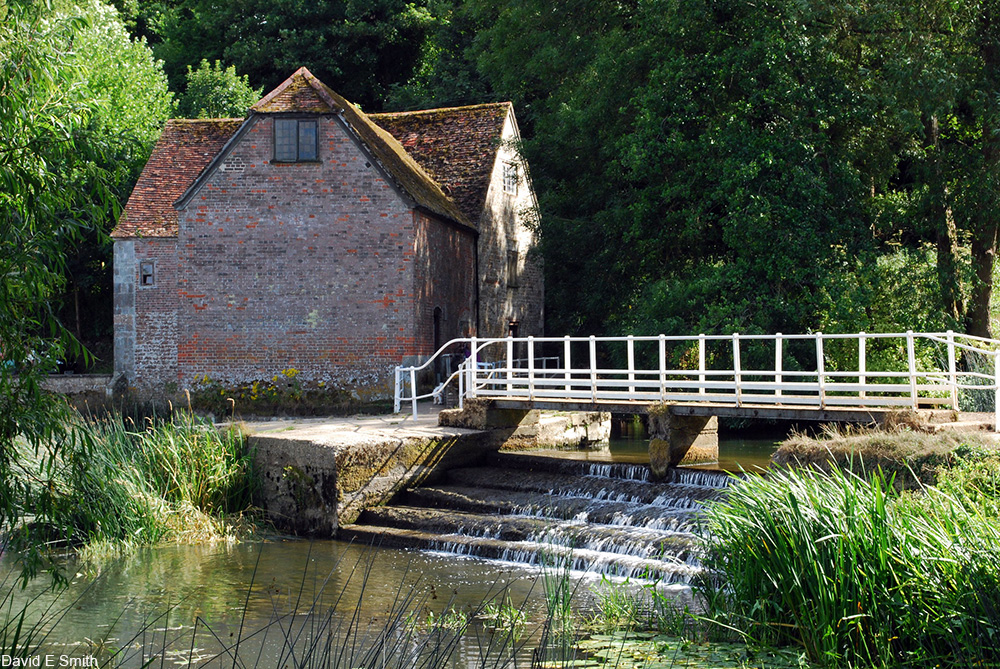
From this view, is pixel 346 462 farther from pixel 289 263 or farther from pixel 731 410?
pixel 289 263

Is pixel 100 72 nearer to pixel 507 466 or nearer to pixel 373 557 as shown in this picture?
pixel 507 466

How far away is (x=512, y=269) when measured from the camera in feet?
97.8

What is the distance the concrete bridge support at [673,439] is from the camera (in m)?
14.6

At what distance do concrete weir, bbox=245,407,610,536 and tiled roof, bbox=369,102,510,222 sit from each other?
1151cm

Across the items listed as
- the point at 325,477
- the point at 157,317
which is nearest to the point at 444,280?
the point at 157,317

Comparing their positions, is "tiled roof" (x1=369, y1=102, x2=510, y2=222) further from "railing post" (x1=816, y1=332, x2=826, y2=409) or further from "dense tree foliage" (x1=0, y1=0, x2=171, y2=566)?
"dense tree foliage" (x1=0, y1=0, x2=171, y2=566)

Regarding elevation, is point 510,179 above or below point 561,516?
above

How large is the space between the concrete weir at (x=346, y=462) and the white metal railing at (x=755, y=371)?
1.07 m

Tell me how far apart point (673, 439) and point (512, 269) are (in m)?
15.6

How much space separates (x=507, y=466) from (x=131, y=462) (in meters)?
6.27

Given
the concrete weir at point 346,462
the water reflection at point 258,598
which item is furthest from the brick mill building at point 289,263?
the water reflection at point 258,598

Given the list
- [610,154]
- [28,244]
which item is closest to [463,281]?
[610,154]

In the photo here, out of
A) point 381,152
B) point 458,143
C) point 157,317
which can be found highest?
point 458,143

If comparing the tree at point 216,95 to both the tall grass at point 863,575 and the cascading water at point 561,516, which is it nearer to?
the cascading water at point 561,516
